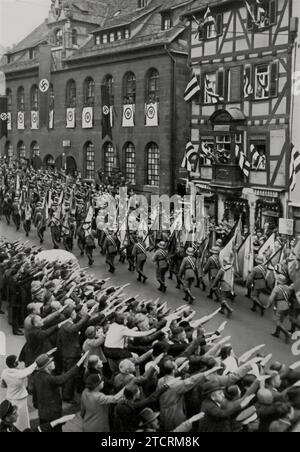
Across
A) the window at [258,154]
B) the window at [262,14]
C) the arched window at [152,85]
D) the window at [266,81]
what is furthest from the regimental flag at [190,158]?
the window at [262,14]

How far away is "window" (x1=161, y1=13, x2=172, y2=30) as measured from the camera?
75.3ft

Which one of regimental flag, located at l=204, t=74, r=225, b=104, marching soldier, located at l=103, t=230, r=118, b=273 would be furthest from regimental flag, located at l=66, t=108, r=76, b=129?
marching soldier, located at l=103, t=230, r=118, b=273

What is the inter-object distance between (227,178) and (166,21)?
783cm

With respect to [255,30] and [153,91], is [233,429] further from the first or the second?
[153,91]

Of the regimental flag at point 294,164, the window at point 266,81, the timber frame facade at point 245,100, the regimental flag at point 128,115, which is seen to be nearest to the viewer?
the regimental flag at point 294,164

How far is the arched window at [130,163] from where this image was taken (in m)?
25.3

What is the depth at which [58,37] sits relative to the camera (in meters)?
21.7

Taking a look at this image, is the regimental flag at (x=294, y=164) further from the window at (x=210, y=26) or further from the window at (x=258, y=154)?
the window at (x=210, y=26)

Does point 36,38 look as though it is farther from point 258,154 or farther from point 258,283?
point 258,283

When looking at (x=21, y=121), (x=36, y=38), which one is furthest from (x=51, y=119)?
(x=36, y=38)

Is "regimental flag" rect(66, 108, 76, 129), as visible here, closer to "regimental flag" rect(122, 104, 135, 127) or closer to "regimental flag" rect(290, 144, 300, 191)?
"regimental flag" rect(122, 104, 135, 127)

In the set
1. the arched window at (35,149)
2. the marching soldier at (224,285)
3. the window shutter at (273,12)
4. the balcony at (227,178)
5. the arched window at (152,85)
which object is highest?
the window shutter at (273,12)
